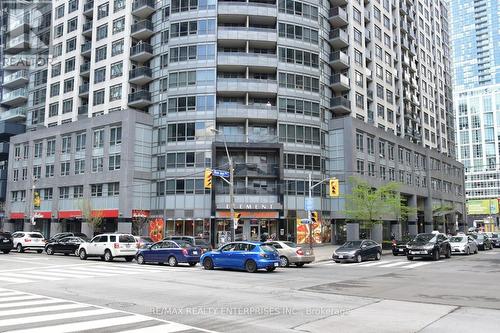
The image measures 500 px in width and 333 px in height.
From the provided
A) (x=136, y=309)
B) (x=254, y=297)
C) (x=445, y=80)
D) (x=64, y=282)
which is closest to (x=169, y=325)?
(x=136, y=309)

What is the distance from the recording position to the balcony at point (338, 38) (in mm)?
57394

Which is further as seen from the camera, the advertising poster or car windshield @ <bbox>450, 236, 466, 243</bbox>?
the advertising poster

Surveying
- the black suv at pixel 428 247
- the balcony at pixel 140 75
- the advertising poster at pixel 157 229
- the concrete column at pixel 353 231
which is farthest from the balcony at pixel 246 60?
the black suv at pixel 428 247

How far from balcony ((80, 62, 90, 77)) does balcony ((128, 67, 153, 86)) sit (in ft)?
28.7

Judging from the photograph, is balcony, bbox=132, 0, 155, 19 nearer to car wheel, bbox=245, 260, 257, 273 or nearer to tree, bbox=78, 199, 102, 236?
tree, bbox=78, 199, 102, 236

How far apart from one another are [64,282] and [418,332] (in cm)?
1256

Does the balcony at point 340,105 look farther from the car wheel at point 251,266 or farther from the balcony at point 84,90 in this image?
the car wheel at point 251,266

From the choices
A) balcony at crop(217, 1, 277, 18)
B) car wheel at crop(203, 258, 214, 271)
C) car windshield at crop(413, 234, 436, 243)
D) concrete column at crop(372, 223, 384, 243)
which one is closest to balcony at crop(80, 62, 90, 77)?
balcony at crop(217, 1, 277, 18)

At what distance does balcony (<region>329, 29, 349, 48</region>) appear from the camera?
5739 centimetres

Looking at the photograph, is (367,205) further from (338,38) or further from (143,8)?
(143,8)

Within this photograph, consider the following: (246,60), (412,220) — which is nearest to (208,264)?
(246,60)

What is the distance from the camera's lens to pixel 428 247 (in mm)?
28891

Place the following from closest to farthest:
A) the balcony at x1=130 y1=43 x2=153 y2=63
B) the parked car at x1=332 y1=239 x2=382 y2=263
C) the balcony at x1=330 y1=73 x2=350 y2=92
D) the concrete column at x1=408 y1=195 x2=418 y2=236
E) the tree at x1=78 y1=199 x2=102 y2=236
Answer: the parked car at x1=332 y1=239 x2=382 y2=263 → the tree at x1=78 y1=199 x2=102 y2=236 → the balcony at x1=130 y1=43 x2=153 y2=63 → the balcony at x1=330 y1=73 x2=350 y2=92 → the concrete column at x1=408 y1=195 x2=418 y2=236

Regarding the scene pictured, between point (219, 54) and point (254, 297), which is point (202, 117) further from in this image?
point (254, 297)
